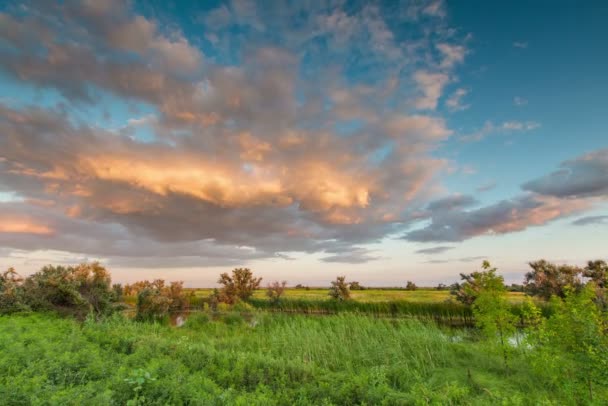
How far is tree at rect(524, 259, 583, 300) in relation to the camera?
17.1 metres

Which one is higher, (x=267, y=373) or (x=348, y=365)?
(x=267, y=373)

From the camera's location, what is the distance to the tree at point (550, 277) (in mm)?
17078

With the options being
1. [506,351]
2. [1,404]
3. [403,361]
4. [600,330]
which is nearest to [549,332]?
[600,330]

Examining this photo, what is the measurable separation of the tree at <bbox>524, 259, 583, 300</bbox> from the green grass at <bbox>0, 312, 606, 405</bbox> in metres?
10.6

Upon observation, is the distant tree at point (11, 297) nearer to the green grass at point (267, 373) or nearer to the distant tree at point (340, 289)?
the green grass at point (267, 373)

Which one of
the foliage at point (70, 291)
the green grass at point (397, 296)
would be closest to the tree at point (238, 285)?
the green grass at point (397, 296)

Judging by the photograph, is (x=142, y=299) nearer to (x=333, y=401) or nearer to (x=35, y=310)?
(x=35, y=310)

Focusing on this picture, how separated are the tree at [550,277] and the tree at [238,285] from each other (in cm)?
2400

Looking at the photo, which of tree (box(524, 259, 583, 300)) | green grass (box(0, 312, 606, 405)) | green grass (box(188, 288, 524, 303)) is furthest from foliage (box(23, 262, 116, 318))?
tree (box(524, 259, 583, 300))

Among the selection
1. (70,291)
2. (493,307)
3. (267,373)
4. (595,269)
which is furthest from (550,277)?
(70,291)

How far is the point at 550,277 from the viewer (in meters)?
17.5

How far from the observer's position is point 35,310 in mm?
16938

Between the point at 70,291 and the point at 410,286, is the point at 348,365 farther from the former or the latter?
the point at 410,286

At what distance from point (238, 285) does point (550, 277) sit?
84.8 feet
